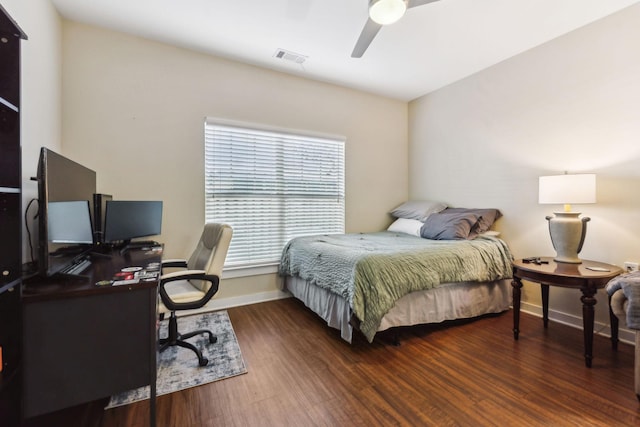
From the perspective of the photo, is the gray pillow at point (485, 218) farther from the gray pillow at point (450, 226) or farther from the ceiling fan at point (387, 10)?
the ceiling fan at point (387, 10)

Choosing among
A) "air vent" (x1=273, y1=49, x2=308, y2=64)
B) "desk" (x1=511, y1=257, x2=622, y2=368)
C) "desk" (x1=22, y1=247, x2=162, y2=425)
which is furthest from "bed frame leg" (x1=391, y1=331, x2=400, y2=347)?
"air vent" (x1=273, y1=49, x2=308, y2=64)

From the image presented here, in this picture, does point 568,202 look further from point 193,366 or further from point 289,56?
point 193,366

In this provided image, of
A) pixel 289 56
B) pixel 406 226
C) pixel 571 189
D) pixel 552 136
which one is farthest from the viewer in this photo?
pixel 406 226

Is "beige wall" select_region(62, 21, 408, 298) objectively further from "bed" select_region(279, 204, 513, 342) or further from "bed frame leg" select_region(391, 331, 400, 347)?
"bed frame leg" select_region(391, 331, 400, 347)

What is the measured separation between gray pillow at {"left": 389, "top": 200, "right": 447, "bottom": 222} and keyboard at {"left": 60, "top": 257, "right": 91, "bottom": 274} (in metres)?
3.31

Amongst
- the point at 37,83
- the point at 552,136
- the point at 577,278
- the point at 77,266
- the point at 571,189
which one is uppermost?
the point at 37,83

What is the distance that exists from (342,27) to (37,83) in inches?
90.9

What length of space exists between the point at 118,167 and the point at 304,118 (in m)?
2.02

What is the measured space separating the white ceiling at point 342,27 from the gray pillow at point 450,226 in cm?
168

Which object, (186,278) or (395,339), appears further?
(395,339)

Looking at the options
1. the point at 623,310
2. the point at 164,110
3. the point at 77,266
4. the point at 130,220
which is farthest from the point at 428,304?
the point at 164,110

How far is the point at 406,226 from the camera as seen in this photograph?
3.62 m

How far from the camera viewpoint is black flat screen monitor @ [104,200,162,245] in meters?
2.15

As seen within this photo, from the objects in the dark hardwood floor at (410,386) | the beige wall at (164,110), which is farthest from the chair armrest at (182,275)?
the beige wall at (164,110)
